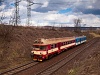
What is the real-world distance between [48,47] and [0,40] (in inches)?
273

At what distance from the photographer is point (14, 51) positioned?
1072 inches

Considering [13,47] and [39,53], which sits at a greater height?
[13,47]

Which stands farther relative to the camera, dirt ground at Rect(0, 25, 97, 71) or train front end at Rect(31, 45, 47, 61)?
train front end at Rect(31, 45, 47, 61)

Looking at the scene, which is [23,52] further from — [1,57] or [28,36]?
[28,36]

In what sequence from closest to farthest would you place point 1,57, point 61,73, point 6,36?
point 61,73 < point 1,57 < point 6,36

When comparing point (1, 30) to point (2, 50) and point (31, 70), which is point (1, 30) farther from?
point (31, 70)

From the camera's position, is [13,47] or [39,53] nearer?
[39,53]

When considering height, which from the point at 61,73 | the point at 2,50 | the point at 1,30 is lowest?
the point at 61,73

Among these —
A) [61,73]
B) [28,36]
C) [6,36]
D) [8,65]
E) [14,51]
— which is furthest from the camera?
[28,36]

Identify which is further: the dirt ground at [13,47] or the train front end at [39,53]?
the train front end at [39,53]

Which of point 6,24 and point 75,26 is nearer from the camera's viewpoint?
point 6,24

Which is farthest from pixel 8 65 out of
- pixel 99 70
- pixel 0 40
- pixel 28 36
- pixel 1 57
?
pixel 28 36

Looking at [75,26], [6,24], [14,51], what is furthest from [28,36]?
[75,26]

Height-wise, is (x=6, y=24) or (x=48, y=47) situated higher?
(x=6, y=24)
